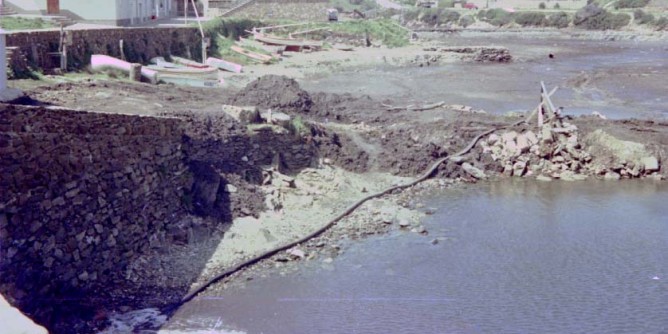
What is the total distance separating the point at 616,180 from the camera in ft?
69.5

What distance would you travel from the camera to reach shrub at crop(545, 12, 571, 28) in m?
96.3

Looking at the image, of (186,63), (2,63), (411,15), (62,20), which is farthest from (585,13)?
(2,63)

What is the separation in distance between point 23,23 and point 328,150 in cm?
1551

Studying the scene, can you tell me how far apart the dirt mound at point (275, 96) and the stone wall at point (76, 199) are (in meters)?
8.07

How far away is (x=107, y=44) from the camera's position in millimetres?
28469

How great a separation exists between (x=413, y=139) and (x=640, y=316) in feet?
37.2

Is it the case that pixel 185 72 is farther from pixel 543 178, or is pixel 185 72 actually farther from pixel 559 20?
pixel 559 20

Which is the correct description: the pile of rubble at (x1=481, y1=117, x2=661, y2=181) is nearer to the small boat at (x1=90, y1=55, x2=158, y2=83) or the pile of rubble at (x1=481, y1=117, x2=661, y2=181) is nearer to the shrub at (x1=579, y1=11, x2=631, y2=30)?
the small boat at (x1=90, y1=55, x2=158, y2=83)

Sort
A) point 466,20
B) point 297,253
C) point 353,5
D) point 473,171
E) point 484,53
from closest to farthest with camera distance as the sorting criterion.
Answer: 1. point 297,253
2. point 473,171
3. point 484,53
4. point 466,20
5. point 353,5

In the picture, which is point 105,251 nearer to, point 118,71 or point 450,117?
point 118,71

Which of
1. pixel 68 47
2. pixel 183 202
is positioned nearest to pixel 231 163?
pixel 183 202

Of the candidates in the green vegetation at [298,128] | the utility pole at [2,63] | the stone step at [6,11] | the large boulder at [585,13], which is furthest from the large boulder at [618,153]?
the large boulder at [585,13]

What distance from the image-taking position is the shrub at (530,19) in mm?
99312

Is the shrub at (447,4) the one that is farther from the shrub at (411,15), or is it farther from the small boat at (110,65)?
the small boat at (110,65)
